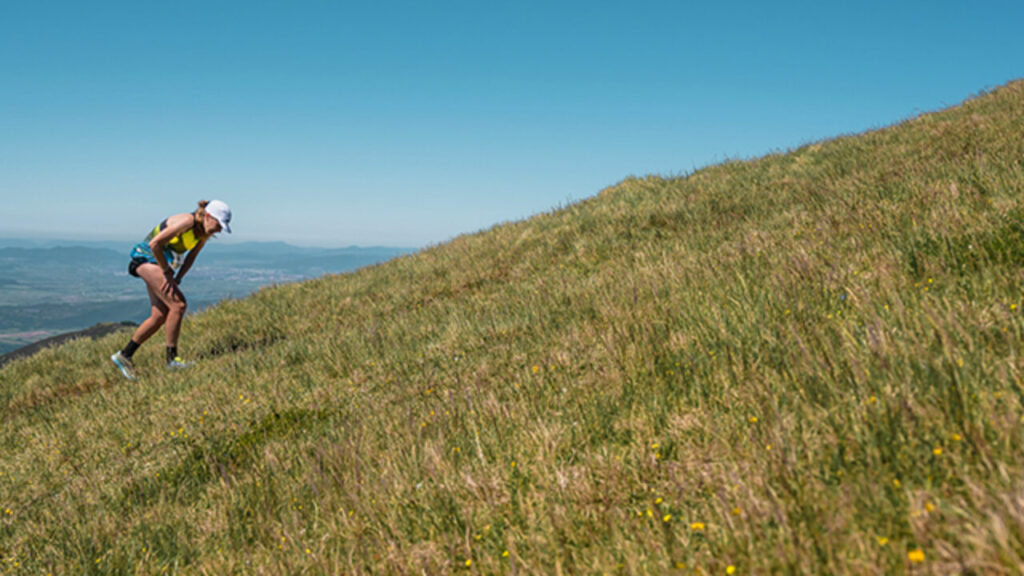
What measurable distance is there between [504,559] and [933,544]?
1.30 meters

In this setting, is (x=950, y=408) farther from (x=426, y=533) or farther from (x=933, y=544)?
(x=426, y=533)

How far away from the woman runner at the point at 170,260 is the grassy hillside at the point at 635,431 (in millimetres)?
1355

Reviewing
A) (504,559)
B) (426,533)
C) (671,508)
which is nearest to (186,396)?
(426,533)

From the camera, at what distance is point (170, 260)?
8141 mm

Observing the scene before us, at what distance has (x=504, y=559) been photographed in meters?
1.99

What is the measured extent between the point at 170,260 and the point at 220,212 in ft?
3.71

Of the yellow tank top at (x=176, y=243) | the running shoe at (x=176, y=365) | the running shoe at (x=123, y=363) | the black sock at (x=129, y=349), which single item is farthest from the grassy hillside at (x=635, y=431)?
the yellow tank top at (x=176, y=243)

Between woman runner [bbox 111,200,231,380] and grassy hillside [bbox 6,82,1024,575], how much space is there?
135 centimetres

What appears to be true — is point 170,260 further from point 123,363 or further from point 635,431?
point 635,431

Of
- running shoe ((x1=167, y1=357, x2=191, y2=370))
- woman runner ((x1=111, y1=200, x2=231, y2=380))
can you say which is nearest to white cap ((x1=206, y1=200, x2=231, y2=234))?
woman runner ((x1=111, y1=200, x2=231, y2=380))

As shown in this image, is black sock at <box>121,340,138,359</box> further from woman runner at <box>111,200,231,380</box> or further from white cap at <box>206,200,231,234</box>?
white cap at <box>206,200,231,234</box>

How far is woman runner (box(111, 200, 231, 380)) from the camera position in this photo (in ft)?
25.7

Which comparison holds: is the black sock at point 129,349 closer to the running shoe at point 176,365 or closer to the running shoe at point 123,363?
the running shoe at point 123,363

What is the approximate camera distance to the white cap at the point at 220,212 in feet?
25.7
